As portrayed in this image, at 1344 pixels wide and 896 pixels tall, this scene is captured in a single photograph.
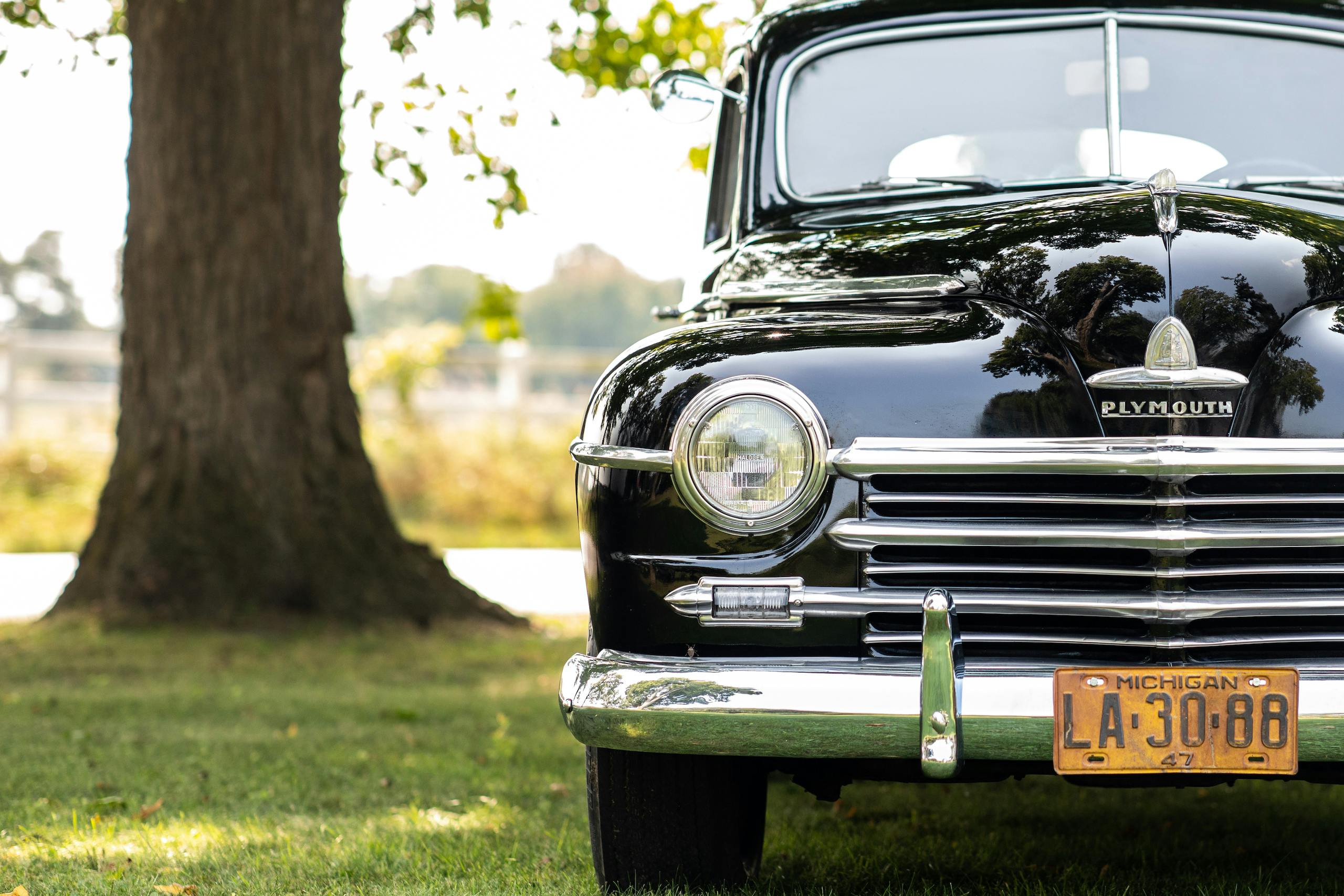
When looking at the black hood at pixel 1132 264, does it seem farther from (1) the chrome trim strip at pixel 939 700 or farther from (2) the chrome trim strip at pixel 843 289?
(1) the chrome trim strip at pixel 939 700

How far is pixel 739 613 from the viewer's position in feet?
7.70

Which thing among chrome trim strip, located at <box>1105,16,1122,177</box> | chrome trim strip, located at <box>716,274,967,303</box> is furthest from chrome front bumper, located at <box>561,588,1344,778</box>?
chrome trim strip, located at <box>1105,16,1122,177</box>

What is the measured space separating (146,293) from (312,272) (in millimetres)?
780

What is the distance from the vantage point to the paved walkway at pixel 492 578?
8.68m

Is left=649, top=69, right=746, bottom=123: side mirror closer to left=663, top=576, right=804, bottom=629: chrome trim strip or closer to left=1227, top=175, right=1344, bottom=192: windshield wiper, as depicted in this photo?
left=1227, top=175, right=1344, bottom=192: windshield wiper

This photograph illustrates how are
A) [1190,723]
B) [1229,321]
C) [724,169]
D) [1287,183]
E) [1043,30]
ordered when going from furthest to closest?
[724,169] < [1043,30] < [1287,183] < [1229,321] < [1190,723]

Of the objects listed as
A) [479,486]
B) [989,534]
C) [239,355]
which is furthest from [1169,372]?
[479,486]

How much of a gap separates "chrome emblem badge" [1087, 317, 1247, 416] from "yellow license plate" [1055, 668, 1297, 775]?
419 millimetres

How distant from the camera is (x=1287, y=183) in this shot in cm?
334

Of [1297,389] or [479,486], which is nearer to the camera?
[1297,389]

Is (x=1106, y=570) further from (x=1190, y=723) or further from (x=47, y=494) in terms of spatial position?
(x=47, y=494)

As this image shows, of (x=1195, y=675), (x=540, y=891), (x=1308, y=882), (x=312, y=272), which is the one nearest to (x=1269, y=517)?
(x=1195, y=675)

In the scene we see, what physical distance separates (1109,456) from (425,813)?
83.1 inches

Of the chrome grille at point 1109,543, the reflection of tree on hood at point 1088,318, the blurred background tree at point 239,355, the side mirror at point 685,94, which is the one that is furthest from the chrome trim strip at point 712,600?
the blurred background tree at point 239,355
